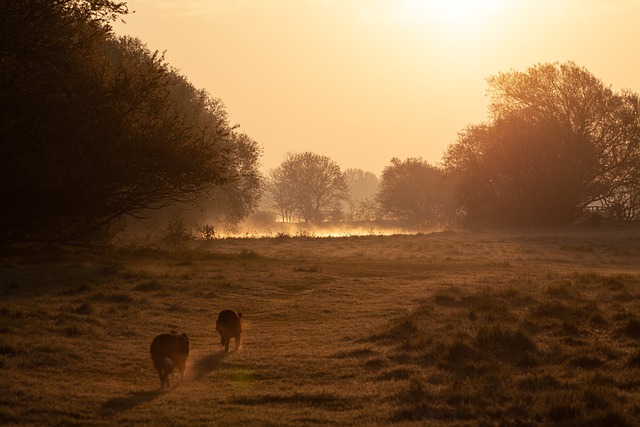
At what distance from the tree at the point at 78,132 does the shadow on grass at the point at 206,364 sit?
479 inches

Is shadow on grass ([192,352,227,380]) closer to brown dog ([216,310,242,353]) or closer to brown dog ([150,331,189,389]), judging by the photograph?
brown dog ([216,310,242,353])

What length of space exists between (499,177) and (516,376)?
53.2 meters

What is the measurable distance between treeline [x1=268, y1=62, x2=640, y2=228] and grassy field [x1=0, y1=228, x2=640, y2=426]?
113 ft

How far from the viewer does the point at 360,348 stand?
45.9ft

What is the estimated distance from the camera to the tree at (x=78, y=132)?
2427cm

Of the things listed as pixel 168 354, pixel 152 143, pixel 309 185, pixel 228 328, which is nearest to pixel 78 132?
pixel 152 143

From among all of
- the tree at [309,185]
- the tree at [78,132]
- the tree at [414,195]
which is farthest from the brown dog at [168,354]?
the tree at [309,185]

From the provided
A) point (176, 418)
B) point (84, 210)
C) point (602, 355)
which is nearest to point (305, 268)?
point (84, 210)

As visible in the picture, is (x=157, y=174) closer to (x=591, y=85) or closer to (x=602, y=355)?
(x=602, y=355)

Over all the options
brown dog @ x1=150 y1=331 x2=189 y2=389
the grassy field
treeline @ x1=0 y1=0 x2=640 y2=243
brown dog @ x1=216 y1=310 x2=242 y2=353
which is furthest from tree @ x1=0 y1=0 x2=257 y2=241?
brown dog @ x1=150 y1=331 x2=189 y2=389

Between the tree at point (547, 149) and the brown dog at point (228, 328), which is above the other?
the tree at point (547, 149)

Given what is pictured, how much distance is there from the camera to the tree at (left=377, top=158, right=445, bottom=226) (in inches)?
3967

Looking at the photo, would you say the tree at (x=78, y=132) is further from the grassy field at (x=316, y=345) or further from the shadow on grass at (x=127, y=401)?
the shadow on grass at (x=127, y=401)

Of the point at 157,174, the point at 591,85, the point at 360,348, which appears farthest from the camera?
the point at 591,85
